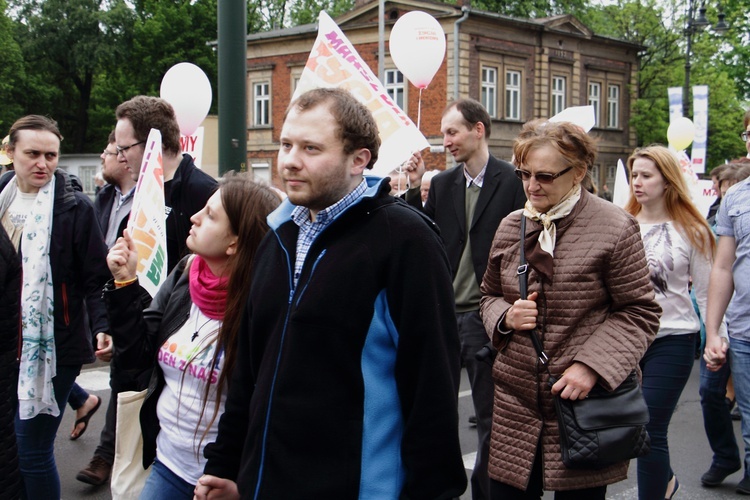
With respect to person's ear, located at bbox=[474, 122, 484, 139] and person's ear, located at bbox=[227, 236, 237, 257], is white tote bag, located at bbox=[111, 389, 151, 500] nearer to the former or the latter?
person's ear, located at bbox=[227, 236, 237, 257]

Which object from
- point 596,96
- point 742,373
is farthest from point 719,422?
point 596,96

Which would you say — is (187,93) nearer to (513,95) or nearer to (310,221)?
(310,221)

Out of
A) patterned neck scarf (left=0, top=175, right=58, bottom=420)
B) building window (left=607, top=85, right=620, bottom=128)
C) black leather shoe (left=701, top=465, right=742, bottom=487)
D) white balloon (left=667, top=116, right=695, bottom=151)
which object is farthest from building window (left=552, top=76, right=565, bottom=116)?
patterned neck scarf (left=0, top=175, right=58, bottom=420)

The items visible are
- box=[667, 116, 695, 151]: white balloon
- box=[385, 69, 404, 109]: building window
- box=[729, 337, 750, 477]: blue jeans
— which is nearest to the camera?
box=[729, 337, 750, 477]: blue jeans

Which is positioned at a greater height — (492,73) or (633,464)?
(492,73)

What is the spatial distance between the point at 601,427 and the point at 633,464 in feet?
11.0

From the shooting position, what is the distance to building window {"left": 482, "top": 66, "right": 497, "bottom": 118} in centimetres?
3556

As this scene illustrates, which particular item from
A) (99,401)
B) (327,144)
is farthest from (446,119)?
(99,401)

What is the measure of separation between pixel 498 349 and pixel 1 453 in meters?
2.12

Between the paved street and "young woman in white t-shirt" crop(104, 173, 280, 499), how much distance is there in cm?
248

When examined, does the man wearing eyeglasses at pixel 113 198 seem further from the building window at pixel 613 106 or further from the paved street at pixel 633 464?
the building window at pixel 613 106

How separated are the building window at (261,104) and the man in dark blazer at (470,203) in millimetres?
34674

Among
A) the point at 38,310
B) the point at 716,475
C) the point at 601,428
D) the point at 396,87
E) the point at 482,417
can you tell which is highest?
the point at 396,87

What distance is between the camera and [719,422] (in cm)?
577
